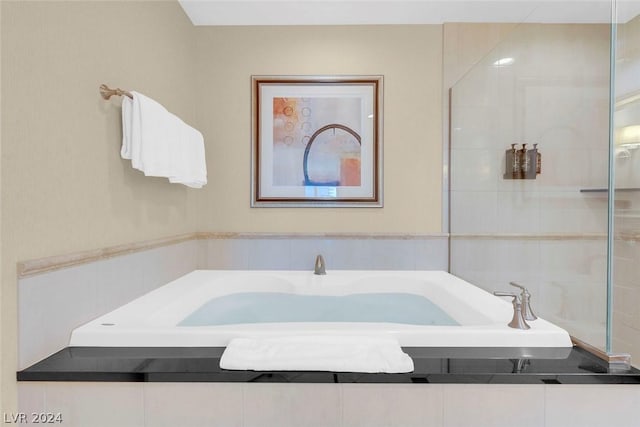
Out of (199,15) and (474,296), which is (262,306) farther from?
(199,15)

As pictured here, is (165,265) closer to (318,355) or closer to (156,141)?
(156,141)

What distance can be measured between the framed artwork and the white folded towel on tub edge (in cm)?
139

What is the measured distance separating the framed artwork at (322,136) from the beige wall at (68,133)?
77 cm

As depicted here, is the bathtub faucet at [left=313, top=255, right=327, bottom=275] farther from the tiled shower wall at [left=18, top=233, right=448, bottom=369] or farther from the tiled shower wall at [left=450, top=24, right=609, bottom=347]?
the tiled shower wall at [left=450, top=24, right=609, bottom=347]

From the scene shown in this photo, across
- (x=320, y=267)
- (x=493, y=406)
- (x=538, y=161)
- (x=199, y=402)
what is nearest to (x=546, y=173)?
(x=538, y=161)

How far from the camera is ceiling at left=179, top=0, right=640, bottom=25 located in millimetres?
2160

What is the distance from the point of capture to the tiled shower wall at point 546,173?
1.25 metres

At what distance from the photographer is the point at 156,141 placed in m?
1.55

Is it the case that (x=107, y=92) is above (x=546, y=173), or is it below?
above

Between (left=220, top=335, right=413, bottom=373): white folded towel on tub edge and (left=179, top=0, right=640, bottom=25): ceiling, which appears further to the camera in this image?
(left=179, top=0, right=640, bottom=25): ceiling

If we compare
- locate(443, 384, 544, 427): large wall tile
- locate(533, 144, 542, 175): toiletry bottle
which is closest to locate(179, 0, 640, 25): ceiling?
locate(533, 144, 542, 175): toiletry bottle

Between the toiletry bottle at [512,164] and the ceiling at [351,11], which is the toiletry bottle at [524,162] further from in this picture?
the ceiling at [351,11]

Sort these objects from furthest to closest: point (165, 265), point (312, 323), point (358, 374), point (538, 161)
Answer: point (165, 265) → point (538, 161) → point (312, 323) → point (358, 374)

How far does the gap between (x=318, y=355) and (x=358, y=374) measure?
12 centimetres
